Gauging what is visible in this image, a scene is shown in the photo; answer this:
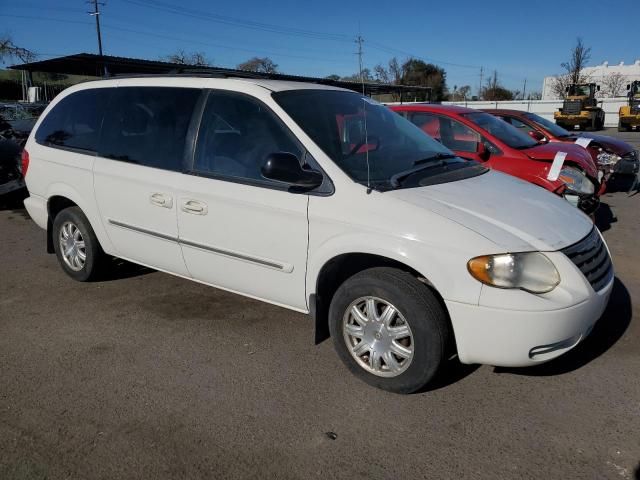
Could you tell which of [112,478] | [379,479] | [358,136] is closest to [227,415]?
[112,478]

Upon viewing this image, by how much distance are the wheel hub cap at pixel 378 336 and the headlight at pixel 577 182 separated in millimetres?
3822

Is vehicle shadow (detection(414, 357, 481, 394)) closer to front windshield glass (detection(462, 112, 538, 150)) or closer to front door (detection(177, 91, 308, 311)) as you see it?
front door (detection(177, 91, 308, 311))

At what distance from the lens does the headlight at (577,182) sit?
6000 mm

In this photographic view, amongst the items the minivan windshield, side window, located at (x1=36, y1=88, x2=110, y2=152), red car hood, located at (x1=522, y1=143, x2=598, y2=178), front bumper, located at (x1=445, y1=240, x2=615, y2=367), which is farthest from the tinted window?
front bumper, located at (x1=445, y1=240, x2=615, y2=367)

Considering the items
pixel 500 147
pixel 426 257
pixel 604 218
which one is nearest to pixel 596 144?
A: pixel 604 218

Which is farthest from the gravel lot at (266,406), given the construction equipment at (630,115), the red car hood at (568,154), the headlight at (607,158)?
the construction equipment at (630,115)

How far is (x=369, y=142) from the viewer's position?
145 inches

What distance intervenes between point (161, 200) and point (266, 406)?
176cm

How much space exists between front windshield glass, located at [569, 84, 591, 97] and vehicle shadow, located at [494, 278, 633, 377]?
32.8 metres

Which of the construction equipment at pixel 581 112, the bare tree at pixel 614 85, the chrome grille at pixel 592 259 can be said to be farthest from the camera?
the bare tree at pixel 614 85

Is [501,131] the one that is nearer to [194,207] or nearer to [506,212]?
[506,212]

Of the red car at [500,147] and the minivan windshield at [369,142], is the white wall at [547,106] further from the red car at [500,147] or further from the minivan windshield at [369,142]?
the minivan windshield at [369,142]

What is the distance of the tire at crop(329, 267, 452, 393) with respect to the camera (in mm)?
2885

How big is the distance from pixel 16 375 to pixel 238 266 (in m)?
1.55
